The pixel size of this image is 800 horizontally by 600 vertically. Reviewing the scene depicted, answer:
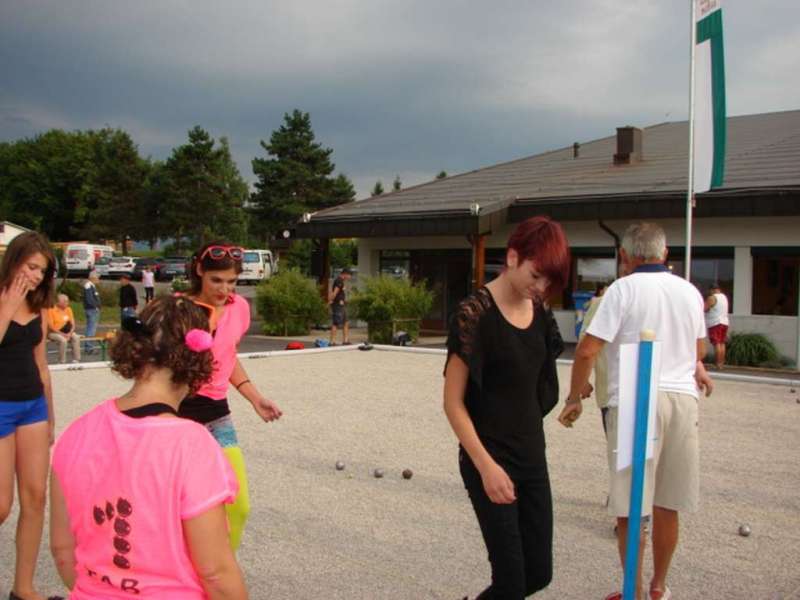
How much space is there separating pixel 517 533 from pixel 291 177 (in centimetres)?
6139

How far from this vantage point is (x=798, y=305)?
53.5ft

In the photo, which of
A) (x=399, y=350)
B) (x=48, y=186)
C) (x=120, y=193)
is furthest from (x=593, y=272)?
(x=48, y=186)

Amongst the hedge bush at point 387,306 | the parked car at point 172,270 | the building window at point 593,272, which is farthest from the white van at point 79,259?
the building window at point 593,272

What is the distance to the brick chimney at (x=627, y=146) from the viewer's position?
2272 cm

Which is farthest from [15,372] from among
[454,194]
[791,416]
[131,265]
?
[131,265]

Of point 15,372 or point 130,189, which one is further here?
point 130,189

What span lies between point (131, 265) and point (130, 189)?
20596 mm

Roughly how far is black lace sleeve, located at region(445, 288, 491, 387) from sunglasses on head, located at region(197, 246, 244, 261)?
57.0 inches

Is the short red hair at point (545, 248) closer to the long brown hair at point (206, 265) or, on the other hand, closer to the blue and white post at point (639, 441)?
the blue and white post at point (639, 441)

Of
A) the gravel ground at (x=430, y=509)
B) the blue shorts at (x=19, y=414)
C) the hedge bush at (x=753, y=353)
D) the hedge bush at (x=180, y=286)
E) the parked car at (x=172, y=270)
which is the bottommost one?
the gravel ground at (x=430, y=509)

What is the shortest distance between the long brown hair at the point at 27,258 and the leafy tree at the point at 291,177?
2337 inches

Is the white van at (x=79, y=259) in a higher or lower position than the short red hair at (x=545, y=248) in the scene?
higher

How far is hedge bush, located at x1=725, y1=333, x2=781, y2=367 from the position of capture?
15867mm

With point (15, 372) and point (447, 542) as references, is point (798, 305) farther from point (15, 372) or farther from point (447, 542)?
point (15, 372)
